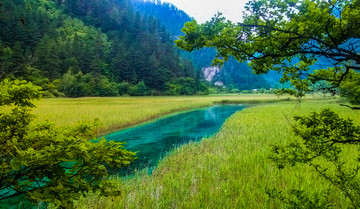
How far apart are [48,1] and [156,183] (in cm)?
12560

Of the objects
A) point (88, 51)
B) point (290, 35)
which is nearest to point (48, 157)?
point (290, 35)

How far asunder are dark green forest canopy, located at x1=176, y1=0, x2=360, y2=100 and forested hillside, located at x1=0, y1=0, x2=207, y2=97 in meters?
39.7

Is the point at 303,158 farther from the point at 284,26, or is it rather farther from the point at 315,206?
the point at 284,26

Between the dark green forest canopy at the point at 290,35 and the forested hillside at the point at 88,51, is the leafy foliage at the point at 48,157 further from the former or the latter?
the forested hillside at the point at 88,51

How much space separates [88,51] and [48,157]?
250 ft

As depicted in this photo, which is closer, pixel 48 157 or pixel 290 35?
pixel 48 157

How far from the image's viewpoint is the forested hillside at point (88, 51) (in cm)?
5312

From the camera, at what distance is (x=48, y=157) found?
218 centimetres

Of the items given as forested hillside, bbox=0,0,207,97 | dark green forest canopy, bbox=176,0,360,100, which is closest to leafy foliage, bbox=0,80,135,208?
dark green forest canopy, bbox=176,0,360,100

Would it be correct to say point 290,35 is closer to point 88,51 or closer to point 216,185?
point 216,185

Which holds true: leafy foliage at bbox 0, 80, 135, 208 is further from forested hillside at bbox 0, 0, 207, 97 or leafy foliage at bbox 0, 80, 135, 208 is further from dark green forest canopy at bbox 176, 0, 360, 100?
forested hillside at bbox 0, 0, 207, 97

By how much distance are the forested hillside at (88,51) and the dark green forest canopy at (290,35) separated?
39.7m

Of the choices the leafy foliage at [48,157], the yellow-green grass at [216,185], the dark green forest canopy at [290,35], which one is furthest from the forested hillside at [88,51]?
the dark green forest canopy at [290,35]

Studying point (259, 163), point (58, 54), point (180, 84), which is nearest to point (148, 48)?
point (180, 84)
